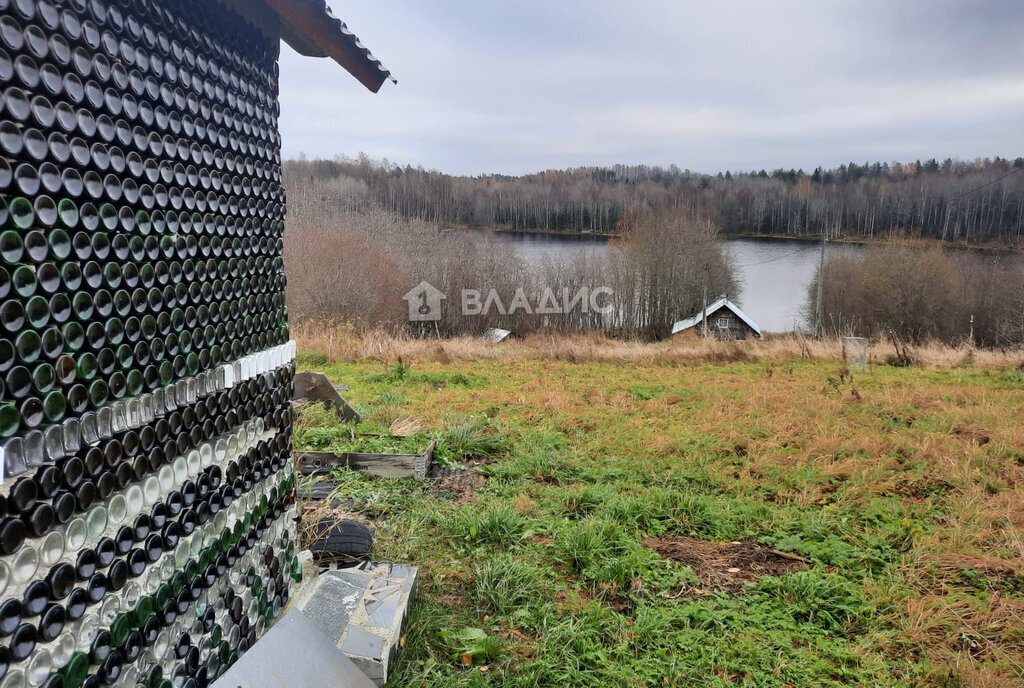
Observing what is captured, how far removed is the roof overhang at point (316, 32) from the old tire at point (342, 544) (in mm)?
3170

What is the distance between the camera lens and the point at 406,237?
3762cm

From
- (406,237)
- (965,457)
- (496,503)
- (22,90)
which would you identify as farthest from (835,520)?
(406,237)

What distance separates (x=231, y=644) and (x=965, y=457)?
7.85m

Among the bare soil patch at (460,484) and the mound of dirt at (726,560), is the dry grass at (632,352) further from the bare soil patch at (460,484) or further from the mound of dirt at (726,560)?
the mound of dirt at (726,560)

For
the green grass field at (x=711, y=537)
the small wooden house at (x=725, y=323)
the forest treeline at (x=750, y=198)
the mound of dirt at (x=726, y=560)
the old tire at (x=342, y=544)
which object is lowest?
the small wooden house at (x=725, y=323)

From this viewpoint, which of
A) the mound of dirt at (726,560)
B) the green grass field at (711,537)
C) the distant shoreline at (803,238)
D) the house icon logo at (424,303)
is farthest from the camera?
the distant shoreline at (803,238)

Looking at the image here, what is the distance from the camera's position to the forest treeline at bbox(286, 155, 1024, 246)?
43.3m

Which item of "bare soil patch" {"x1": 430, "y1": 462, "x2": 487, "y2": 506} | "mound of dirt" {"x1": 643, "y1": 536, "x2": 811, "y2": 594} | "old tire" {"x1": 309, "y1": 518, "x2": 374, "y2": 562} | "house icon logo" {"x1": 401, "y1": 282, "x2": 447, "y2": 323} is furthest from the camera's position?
"house icon logo" {"x1": 401, "y1": 282, "x2": 447, "y2": 323}

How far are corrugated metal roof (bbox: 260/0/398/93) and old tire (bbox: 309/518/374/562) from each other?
3.18 m

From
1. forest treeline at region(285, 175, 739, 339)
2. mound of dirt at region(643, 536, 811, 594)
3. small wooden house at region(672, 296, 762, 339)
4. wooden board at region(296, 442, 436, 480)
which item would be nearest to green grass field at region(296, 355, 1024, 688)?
mound of dirt at region(643, 536, 811, 594)

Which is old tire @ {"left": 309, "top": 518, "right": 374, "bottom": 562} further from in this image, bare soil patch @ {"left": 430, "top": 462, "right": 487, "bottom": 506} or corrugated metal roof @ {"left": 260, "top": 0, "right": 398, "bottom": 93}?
corrugated metal roof @ {"left": 260, "top": 0, "right": 398, "bottom": 93}

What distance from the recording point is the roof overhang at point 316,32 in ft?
10.1

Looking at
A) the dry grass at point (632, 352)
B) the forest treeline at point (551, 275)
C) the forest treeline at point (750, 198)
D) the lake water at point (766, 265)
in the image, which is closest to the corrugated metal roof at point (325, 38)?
the dry grass at point (632, 352)

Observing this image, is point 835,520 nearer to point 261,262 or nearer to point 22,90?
point 261,262
